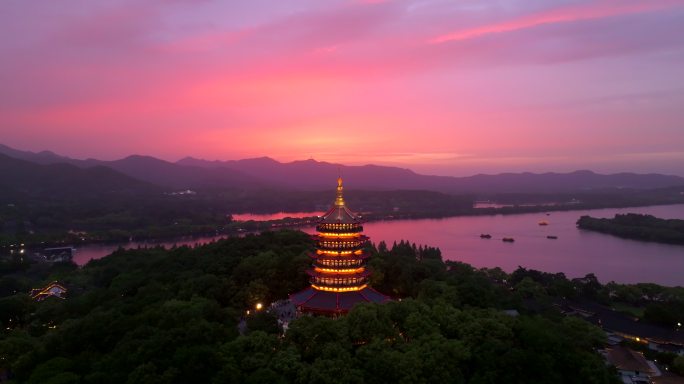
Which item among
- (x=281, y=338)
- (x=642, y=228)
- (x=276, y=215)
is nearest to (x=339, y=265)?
(x=281, y=338)

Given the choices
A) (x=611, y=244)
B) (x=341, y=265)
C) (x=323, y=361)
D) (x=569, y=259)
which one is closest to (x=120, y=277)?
(x=341, y=265)

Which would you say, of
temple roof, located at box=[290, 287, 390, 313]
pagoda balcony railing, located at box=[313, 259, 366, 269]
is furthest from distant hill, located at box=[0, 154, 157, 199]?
temple roof, located at box=[290, 287, 390, 313]

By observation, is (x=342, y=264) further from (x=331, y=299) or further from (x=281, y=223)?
(x=281, y=223)

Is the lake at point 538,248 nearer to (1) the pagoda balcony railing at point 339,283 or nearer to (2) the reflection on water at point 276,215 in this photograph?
(2) the reflection on water at point 276,215

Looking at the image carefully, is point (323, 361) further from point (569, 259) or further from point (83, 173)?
point (83, 173)

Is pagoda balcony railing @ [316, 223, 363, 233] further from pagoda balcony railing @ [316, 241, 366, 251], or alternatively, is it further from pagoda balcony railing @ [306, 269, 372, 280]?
pagoda balcony railing @ [306, 269, 372, 280]
